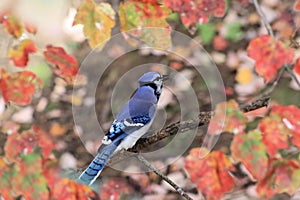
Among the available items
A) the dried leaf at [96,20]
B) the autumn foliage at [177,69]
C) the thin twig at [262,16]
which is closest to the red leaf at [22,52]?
the autumn foliage at [177,69]

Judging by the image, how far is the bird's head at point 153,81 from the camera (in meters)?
1.47

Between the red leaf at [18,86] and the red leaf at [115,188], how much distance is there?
13.3 inches

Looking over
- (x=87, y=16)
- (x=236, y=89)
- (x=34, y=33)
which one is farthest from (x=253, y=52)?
(x=34, y=33)

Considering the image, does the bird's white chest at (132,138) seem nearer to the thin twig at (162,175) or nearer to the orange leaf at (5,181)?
the thin twig at (162,175)

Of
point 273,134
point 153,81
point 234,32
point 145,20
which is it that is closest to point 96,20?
point 145,20

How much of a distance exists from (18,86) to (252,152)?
0.65m

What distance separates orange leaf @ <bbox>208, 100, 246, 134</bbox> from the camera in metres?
1.58

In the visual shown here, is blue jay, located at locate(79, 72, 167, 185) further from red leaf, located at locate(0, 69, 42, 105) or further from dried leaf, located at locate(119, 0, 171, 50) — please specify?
red leaf, located at locate(0, 69, 42, 105)

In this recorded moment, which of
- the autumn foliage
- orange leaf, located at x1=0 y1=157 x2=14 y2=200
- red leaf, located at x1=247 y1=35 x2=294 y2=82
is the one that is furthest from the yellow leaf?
orange leaf, located at x1=0 y1=157 x2=14 y2=200

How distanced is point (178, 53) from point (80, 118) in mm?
327

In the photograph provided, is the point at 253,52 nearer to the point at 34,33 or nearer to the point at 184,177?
the point at 184,177

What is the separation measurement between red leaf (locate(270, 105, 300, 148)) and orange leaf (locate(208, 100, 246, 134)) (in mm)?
86

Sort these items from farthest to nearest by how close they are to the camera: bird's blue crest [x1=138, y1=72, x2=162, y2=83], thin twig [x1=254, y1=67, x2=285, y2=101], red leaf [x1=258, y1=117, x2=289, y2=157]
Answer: thin twig [x1=254, y1=67, x2=285, y2=101] < red leaf [x1=258, y1=117, x2=289, y2=157] < bird's blue crest [x1=138, y1=72, x2=162, y2=83]

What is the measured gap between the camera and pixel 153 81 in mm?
1464
